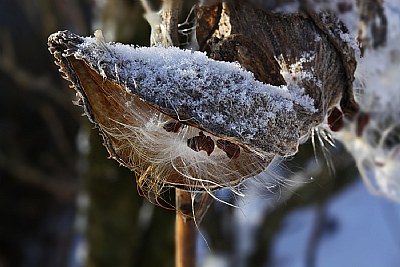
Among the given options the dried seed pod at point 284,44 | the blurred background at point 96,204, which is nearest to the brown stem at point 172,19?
the dried seed pod at point 284,44

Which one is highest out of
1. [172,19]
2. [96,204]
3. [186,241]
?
[96,204]

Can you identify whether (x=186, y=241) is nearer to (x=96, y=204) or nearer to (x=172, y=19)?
(x=172, y=19)

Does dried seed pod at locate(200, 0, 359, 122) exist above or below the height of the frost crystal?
above

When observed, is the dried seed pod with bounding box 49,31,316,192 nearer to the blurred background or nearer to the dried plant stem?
the dried plant stem

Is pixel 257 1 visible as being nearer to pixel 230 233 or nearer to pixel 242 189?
pixel 242 189

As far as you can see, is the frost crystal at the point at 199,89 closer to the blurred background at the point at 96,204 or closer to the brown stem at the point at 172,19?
the brown stem at the point at 172,19

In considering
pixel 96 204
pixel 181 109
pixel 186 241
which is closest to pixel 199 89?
pixel 181 109

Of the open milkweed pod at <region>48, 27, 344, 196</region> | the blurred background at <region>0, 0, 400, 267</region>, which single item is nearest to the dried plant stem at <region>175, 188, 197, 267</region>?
the open milkweed pod at <region>48, 27, 344, 196</region>
